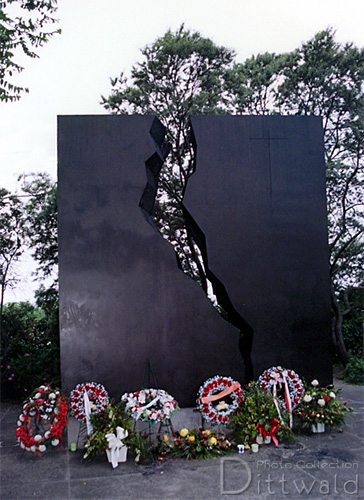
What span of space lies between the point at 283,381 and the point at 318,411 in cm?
56

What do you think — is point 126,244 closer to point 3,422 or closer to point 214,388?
point 214,388

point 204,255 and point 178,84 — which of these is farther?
point 178,84

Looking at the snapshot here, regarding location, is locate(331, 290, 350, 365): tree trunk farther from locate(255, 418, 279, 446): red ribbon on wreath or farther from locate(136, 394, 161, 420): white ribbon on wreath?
locate(136, 394, 161, 420): white ribbon on wreath

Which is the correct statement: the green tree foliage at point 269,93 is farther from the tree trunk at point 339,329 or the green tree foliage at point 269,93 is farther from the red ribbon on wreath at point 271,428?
the red ribbon on wreath at point 271,428

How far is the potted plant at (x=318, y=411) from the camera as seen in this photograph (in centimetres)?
588

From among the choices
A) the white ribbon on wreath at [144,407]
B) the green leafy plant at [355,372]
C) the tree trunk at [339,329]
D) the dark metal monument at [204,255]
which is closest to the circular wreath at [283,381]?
the dark metal monument at [204,255]

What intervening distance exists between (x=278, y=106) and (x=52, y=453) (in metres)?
9.99

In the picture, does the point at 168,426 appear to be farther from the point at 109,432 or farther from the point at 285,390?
the point at 285,390

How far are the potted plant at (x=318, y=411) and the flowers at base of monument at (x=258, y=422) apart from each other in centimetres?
35

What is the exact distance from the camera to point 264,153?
6.51 meters

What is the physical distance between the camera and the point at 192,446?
17.5 feet

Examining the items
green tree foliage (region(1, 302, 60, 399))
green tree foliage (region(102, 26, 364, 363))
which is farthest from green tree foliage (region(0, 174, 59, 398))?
green tree foliage (region(102, 26, 364, 363))

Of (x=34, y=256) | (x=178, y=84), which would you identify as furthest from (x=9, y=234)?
(x=178, y=84)

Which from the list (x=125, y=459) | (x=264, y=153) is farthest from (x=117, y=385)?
(x=264, y=153)
